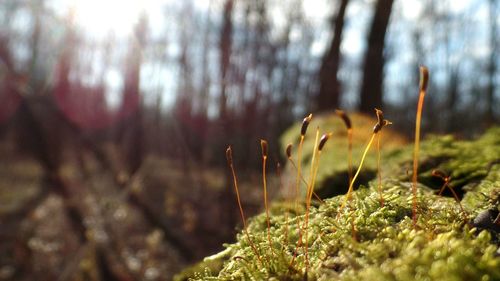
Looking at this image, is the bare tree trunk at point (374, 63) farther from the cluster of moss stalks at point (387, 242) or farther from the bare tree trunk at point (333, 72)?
the cluster of moss stalks at point (387, 242)

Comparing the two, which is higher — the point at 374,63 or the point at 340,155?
the point at 374,63

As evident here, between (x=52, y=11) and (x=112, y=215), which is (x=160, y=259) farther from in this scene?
(x=52, y=11)

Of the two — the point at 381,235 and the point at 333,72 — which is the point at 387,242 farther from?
the point at 333,72

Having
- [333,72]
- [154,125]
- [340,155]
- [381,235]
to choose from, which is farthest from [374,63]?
[154,125]

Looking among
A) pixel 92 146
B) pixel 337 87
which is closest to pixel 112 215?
pixel 92 146

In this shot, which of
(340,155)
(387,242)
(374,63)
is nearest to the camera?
(387,242)

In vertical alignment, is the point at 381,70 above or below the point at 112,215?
above
